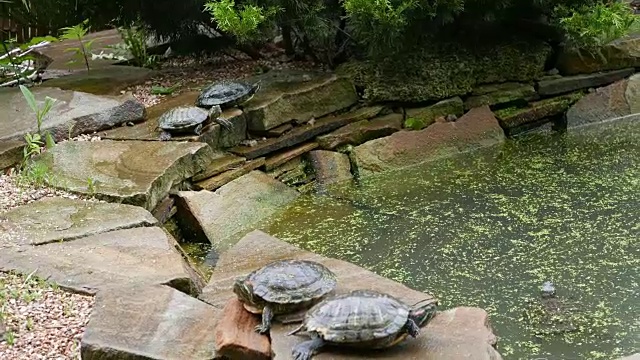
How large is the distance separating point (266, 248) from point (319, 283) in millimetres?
692

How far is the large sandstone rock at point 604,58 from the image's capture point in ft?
19.6

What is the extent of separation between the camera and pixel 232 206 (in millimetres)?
4543

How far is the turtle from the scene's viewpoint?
4.66 meters

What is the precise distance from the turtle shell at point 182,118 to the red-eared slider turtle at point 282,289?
210 cm

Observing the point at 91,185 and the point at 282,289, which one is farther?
the point at 91,185

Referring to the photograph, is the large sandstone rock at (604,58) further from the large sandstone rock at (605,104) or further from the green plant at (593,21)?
the green plant at (593,21)

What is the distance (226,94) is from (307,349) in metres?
2.88

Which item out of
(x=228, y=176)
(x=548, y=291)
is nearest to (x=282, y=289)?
(x=548, y=291)

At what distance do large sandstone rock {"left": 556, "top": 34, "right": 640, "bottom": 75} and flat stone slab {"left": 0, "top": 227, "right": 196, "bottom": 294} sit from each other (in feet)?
12.4

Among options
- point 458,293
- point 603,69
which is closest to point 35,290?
point 458,293

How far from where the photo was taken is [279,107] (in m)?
5.18

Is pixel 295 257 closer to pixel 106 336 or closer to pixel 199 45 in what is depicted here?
pixel 106 336

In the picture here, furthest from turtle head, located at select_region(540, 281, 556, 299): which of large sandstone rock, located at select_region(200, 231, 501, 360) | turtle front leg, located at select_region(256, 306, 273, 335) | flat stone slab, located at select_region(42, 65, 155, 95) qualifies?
flat stone slab, located at select_region(42, 65, 155, 95)

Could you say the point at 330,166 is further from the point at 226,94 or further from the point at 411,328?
the point at 411,328
